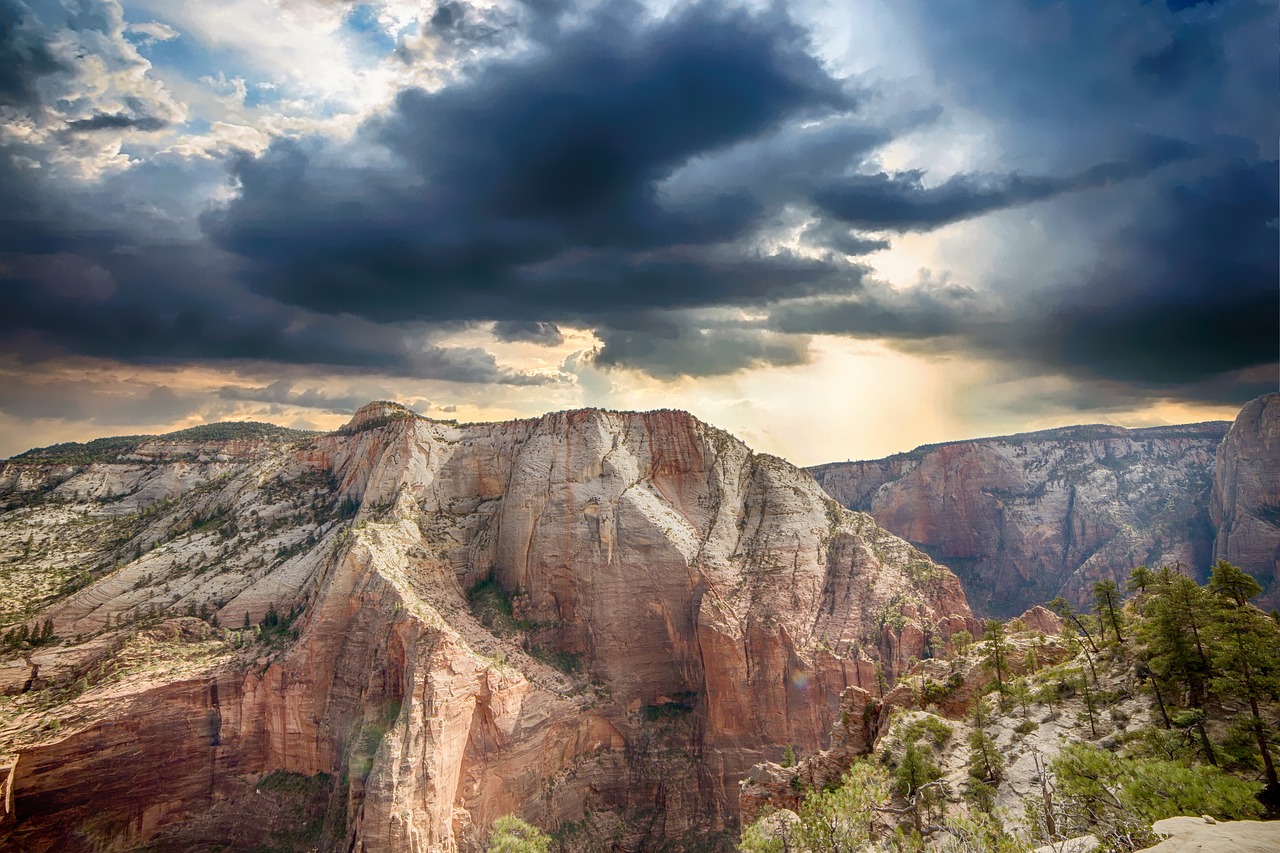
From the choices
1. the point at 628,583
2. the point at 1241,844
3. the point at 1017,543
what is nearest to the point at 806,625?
the point at 628,583

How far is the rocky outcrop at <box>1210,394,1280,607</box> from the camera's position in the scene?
11531cm

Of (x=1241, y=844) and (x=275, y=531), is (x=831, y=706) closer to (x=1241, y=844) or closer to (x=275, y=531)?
(x=1241, y=844)

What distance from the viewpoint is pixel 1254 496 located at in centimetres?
12100

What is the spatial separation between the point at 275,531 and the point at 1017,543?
146 m

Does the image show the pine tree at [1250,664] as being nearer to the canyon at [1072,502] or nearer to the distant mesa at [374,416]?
the distant mesa at [374,416]

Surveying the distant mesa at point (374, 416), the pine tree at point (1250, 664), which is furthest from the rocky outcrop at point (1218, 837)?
the distant mesa at point (374, 416)

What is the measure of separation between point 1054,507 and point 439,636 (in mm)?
145293

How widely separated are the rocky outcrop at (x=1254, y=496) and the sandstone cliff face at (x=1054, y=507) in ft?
44.3

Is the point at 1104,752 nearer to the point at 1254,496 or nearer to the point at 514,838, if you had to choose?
the point at 514,838

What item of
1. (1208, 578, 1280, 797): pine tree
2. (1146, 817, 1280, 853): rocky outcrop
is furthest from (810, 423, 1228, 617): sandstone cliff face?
(1146, 817, 1280, 853): rocky outcrop

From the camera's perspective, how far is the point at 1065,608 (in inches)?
2311

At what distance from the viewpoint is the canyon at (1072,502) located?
13438cm

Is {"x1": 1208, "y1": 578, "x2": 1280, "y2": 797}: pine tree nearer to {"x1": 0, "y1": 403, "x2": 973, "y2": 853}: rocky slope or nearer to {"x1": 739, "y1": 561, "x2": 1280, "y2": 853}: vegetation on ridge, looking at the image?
{"x1": 739, "y1": 561, "x2": 1280, "y2": 853}: vegetation on ridge

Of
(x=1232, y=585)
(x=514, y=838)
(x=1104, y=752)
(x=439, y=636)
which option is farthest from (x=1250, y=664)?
(x=439, y=636)
